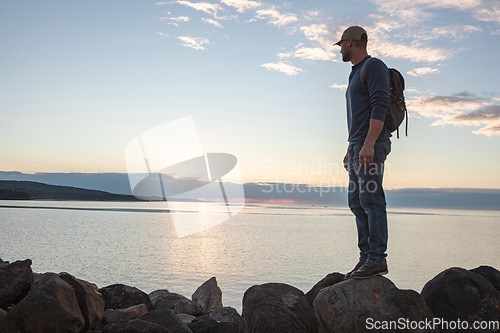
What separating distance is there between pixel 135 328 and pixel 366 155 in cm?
359

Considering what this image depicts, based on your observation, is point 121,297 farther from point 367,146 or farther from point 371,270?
point 367,146

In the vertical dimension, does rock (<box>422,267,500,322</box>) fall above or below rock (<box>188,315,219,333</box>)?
above

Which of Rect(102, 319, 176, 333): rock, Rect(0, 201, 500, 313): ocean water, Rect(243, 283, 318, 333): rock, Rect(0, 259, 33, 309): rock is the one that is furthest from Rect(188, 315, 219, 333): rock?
Rect(0, 201, 500, 313): ocean water

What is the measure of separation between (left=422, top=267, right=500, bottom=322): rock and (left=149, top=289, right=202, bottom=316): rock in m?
4.64

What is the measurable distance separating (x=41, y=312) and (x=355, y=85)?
5.16 metres

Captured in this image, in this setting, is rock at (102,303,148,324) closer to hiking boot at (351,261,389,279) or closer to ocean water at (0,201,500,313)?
hiking boot at (351,261,389,279)

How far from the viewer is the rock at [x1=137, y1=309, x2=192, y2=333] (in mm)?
5740

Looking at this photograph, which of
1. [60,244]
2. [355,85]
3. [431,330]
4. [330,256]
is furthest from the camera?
[60,244]

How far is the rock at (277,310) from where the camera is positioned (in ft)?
21.9

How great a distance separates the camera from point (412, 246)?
35156 mm

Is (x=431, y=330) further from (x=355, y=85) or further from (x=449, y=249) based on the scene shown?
(x=449, y=249)

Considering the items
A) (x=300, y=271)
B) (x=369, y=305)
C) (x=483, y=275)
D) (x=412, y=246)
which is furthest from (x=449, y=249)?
(x=369, y=305)

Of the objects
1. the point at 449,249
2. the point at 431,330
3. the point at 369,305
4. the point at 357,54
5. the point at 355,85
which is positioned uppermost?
the point at 357,54

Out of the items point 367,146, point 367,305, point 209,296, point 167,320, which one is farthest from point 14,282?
point 367,146
